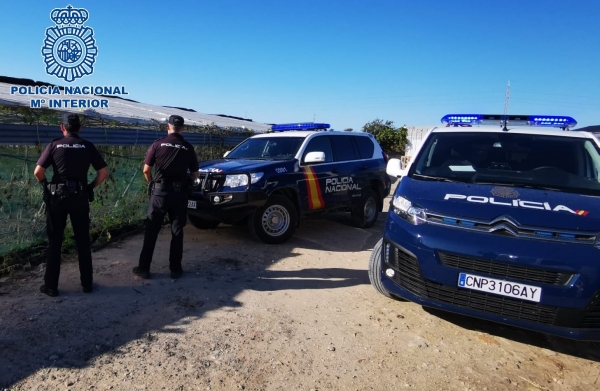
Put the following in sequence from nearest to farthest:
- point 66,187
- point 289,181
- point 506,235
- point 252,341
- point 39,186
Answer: point 506,235
point 252,341
point 66,187
point 39,186
point 289,181

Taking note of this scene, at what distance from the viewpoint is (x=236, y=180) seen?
20.2 feet

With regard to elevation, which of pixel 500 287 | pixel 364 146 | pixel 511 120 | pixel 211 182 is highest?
pixel 511 120

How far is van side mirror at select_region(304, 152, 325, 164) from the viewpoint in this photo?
6.62 meters

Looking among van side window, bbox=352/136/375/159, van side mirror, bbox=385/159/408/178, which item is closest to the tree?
van side window, bbox=352/136/375/159

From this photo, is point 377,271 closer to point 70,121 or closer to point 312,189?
point 312,189

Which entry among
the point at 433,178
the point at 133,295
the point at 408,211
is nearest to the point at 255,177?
the point at 133,295

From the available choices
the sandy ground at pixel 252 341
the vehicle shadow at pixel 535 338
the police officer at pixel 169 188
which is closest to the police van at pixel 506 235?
the sandy ground at pixel 252 341

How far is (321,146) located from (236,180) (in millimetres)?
1865

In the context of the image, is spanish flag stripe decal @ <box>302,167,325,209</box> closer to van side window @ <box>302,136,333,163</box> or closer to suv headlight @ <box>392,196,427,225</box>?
van side window @ <box>302,136,333,163</box>

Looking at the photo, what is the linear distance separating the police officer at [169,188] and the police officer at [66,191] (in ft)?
1.98

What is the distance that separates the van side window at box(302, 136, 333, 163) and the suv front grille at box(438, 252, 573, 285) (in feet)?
→ 12.9

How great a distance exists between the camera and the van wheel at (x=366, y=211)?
8148 millimetres

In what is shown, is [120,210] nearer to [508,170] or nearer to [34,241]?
[34,241]

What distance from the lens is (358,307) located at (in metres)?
4.38
